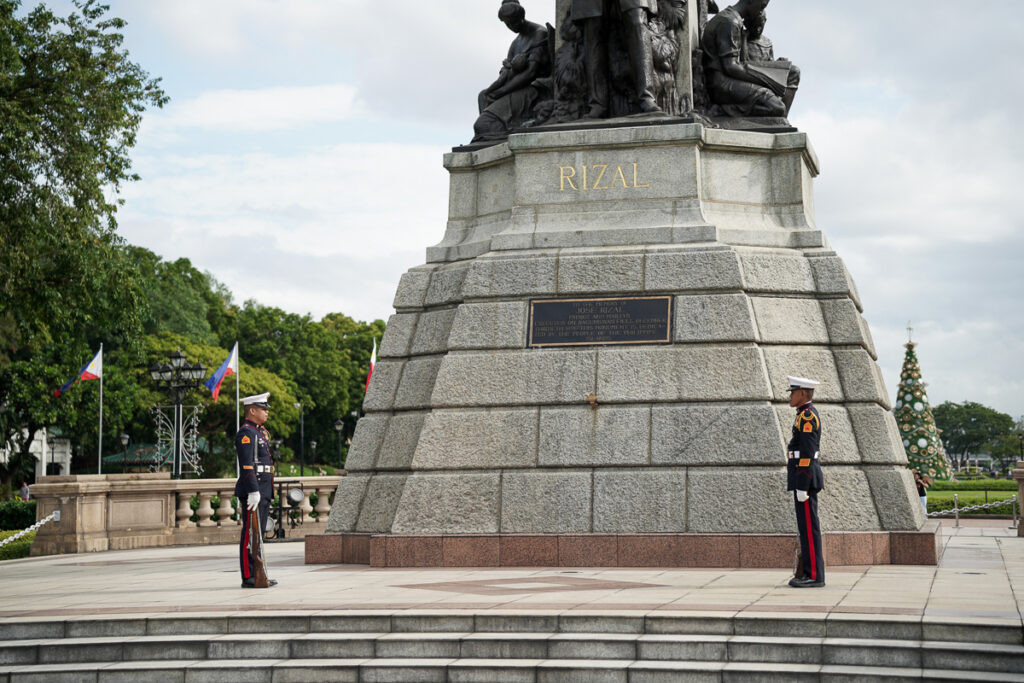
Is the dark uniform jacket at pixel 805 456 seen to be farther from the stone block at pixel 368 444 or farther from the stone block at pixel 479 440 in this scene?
the stone block at pixel 368 444

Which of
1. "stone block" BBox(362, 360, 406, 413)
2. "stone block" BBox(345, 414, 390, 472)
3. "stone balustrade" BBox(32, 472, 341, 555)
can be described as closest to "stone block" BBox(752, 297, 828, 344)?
"stone block" BBox(362, 360, 406, 413)

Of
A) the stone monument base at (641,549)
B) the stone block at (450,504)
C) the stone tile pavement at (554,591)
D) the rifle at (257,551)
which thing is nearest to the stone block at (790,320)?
the stone monument base at (641,549)

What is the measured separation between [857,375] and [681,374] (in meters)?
2.00

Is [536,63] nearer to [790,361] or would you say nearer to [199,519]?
[790,361]

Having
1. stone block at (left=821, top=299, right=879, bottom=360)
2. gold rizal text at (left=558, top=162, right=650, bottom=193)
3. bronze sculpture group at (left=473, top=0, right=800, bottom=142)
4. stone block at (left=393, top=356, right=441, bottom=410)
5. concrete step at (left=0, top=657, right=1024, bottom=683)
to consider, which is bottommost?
concrete step at (left=0, top=657, right=1024, bottom=683)

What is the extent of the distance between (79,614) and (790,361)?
7.64 metres

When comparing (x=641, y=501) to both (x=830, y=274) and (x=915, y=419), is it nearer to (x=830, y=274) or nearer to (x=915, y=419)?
(x=830, y=274)

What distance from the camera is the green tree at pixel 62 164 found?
20938 mm

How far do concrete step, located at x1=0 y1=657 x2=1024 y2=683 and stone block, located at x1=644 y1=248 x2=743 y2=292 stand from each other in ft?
19.0

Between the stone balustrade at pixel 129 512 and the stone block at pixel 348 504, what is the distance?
8113 mm

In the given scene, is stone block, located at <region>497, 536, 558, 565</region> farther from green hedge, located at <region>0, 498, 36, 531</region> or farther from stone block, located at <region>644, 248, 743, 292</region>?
green hedge, located at <region>0, 498, 36, 531</region>

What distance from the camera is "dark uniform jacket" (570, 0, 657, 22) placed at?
14.5 meters

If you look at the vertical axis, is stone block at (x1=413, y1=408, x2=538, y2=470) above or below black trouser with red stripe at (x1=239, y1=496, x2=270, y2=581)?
above

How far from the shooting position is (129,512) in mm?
21906
